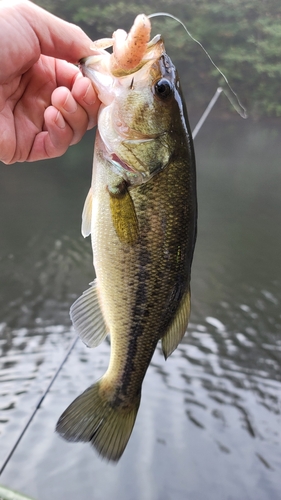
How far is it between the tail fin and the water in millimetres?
2185

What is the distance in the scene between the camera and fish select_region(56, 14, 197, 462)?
118 cm

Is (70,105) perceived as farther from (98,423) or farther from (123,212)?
(98,423)

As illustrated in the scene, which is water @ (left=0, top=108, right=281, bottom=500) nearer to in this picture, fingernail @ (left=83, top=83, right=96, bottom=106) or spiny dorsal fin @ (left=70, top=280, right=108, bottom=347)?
spiny dorsal fin @ (left=70, top=280, right=108, bottom=347)

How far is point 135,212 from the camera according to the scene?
3.87 feet

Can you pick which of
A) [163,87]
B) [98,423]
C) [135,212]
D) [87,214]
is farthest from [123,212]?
[98,423]

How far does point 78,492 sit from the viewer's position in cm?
311

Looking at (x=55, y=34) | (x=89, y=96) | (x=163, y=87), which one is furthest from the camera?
(x=55, y=34)

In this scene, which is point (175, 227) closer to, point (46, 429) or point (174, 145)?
point (174, 145)

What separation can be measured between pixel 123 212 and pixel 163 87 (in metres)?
0.36

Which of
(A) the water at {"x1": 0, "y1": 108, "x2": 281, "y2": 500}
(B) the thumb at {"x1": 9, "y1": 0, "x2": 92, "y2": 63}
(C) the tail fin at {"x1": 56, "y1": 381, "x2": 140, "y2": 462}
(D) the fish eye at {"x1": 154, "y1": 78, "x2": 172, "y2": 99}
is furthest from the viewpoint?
(A) the water at {"x1": 0, "y1": 108, "x2": 281, "y2": 500}

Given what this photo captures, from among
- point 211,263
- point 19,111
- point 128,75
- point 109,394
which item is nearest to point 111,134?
point 128,75

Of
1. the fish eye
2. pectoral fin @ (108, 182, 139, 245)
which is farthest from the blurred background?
the fish eye

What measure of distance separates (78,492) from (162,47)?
122 inches

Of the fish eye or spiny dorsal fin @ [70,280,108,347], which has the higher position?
the fish eye
